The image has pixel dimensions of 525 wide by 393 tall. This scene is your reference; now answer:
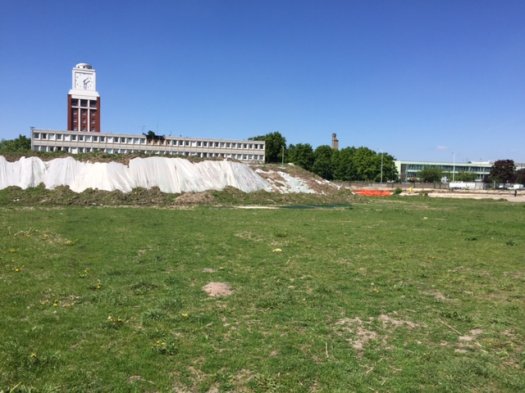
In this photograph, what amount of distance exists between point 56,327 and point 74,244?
9.11m

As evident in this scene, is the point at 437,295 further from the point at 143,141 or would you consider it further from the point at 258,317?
the point at 143,141

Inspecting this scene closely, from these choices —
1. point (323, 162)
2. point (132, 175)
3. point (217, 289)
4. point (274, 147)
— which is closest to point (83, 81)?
point (274, 147)

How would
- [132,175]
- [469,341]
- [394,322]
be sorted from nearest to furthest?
[469,341], [394,322], [132,175]

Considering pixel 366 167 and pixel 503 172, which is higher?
pixel 366 167

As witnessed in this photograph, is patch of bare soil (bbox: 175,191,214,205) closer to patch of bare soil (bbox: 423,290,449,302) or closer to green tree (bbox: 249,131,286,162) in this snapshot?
patch of bare soil (bbox: 423,290,449,302)

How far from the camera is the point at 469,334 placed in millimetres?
8180

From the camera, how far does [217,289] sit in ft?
35.6

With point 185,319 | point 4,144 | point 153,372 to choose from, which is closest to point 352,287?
point 185,319

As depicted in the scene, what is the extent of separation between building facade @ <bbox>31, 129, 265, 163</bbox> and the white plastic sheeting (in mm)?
65358

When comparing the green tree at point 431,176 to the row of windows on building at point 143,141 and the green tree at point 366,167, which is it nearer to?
the green tree at point 366,167

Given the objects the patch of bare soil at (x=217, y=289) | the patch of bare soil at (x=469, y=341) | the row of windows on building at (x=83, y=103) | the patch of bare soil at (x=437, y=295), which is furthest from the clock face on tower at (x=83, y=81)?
the patch of bare soil at (x=469, y=341)

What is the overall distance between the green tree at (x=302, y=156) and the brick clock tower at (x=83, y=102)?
62518 millimetres

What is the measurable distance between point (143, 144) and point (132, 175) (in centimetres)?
8518

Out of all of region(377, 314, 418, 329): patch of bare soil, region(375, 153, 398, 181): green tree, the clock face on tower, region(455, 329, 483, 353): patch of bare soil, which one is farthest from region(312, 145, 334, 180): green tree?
region(455, 329, 483, 353): patch of bare soil
